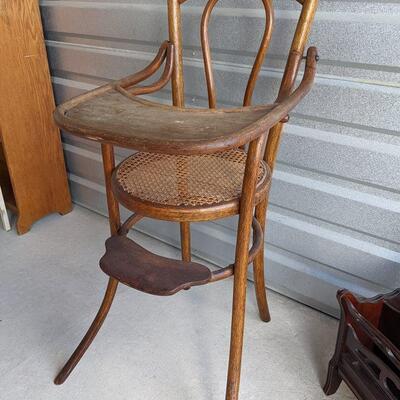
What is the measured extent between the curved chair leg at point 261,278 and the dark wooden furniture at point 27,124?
1.15m

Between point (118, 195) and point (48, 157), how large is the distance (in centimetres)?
110

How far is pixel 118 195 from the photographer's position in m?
1.02

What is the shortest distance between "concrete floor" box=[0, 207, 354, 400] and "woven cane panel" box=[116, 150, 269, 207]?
24.3 inches

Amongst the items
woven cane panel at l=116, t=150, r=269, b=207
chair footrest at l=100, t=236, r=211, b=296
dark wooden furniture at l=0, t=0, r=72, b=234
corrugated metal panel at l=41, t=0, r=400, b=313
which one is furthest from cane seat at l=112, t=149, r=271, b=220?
dark wooden furniture at l=0, t=0, r=72, b=234

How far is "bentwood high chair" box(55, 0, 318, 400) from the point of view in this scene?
0.77 meters

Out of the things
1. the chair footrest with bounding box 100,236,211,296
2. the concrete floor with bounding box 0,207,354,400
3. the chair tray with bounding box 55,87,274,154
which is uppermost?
the chair tray with bounding box 55,87,274,154

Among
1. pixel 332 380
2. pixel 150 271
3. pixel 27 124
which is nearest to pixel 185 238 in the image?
pixel 150 271

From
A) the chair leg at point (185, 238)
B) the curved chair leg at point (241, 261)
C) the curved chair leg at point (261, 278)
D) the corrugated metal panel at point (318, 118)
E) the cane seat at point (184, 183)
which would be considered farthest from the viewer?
the chair leg at point (185, 238)

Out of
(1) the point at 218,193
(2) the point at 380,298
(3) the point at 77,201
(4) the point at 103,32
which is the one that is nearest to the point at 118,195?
(1) the point at 218,193

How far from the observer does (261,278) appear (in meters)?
1.38

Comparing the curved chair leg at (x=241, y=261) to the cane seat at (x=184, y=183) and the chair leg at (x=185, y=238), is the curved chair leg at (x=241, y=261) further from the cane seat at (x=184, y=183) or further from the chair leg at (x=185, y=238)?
the chair leg at (x=185, y=238)

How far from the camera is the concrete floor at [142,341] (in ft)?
4.07

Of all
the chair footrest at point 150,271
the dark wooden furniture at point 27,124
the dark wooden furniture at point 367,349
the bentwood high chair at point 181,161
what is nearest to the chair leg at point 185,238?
the bentwood high chair at point 181,161

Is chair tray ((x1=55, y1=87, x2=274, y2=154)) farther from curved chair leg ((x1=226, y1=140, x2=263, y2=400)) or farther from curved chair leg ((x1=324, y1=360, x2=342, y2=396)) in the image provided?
curved chair leg ((x1=324, y1=360, x2=342, y2=396))
